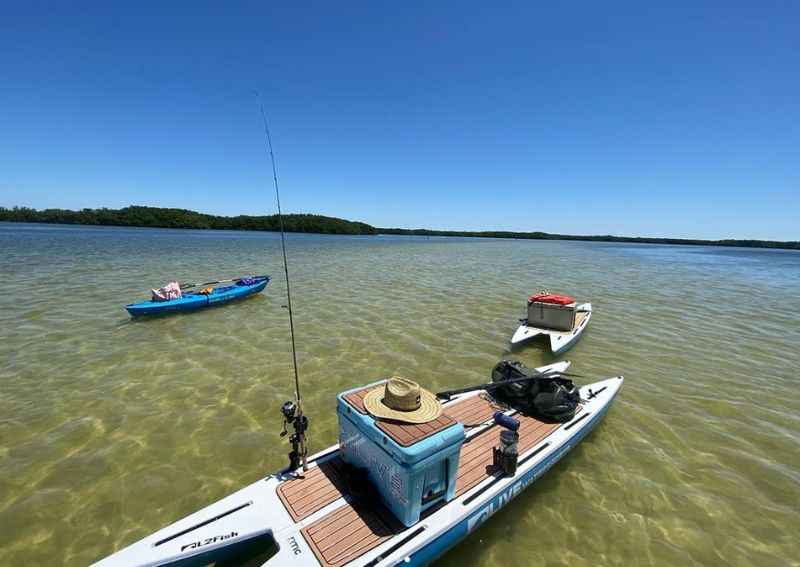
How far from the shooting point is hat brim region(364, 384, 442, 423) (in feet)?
16.9

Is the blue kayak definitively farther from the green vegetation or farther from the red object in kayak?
the green vegetation

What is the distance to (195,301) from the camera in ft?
65.2

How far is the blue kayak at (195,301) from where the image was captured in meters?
17.9

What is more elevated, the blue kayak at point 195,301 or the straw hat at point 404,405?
the straw hat at point 404,405

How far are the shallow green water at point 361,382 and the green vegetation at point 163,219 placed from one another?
444 feet

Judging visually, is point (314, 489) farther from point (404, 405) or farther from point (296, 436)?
point (404, 405)

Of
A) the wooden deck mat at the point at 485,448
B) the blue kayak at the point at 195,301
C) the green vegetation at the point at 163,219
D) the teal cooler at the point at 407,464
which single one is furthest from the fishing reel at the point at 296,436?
the green vegetation at the point at 163,219

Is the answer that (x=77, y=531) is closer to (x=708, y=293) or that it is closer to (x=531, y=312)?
(x=531, y=312)

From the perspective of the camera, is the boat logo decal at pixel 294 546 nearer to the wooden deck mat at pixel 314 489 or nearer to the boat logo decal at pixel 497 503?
the wooden deck mat at pixel 314 489

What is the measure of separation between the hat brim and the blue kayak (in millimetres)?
18123

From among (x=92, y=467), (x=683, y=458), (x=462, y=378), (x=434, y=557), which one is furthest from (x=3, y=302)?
(x=683, y=458)

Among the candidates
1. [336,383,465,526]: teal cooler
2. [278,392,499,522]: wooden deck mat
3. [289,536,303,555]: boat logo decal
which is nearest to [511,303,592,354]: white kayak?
[278,392,499,522]: wooden deck mat

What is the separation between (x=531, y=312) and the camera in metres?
16.5

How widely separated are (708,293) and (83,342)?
44.6 meters
